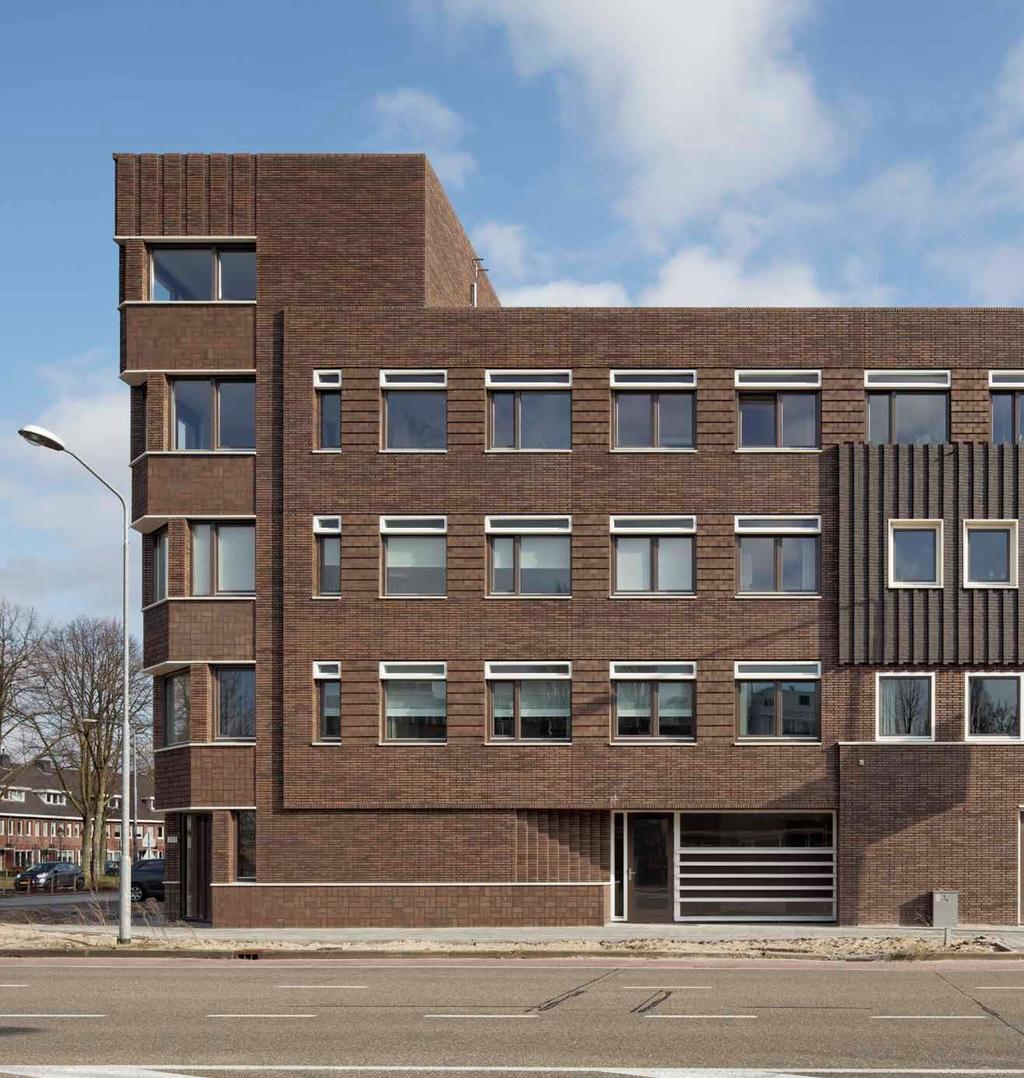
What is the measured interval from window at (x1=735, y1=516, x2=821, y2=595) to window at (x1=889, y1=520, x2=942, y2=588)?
1561 mm

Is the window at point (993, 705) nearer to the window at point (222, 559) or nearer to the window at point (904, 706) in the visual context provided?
the window at point (904, 706)

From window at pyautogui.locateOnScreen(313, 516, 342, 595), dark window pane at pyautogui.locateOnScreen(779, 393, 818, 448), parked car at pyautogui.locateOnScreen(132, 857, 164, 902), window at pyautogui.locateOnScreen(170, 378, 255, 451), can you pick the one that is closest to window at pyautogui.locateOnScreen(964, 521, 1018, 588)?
dark window pane at pyautogui.locateOnScreen(779, 393, 818, 448)

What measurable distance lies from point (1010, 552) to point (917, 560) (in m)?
1.89

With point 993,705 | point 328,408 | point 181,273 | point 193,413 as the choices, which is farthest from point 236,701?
point 993,705

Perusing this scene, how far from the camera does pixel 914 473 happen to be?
32.0 m

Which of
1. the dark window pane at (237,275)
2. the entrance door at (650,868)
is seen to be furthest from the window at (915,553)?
the dark window pane at (237,275)

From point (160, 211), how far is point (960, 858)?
20989 mm

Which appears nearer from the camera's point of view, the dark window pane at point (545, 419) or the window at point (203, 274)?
the dark window pane at point (545, 419)

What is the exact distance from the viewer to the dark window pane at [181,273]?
3306 centimetres

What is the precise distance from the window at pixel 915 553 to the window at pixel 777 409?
252 centimetres

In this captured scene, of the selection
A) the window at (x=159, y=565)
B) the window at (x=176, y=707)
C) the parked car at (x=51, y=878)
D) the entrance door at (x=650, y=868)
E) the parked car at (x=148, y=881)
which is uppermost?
the window at (x=159, y=565)

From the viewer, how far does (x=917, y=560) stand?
32.1 m

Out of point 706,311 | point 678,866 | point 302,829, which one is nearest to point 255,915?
point 302,829

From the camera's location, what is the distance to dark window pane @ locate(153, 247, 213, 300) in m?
33.1
